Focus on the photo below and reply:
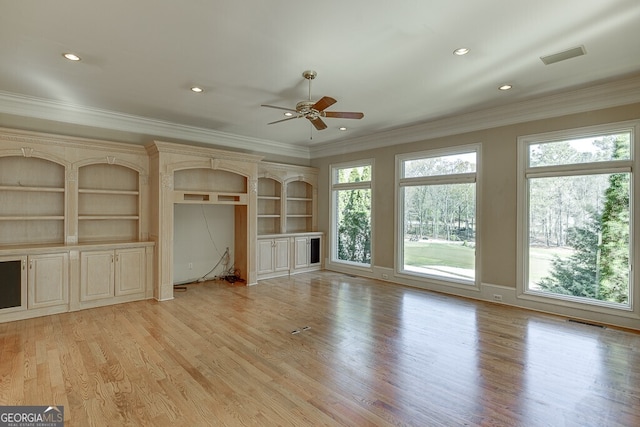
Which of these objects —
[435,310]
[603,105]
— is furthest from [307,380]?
[603,105]

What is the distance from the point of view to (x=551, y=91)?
13.8ft

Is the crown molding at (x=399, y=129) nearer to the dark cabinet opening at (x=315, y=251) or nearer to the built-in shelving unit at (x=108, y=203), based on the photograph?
the built-in shelving unit at (x=108, y=203)

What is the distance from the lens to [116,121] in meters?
5.19

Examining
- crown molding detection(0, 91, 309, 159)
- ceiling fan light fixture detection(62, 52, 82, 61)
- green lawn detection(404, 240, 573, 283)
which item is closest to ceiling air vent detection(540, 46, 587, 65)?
green lawn detection(404, 240, 573, 283)

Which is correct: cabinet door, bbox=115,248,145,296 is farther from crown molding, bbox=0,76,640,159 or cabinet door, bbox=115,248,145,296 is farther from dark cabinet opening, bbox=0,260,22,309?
crown molding, bbox=0,76,640,159

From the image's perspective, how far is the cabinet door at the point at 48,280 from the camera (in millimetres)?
4176

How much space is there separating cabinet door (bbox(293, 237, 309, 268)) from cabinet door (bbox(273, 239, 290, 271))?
0.81ft

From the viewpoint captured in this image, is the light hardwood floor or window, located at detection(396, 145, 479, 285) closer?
the light hardwood floor

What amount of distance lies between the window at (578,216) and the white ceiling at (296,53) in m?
0.87

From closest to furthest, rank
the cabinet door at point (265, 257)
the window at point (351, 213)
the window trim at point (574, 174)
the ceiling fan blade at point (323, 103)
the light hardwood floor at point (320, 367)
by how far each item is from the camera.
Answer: the light hardwood floor at point (320, 367), the ceiling fan blade at point (323, 103), the window trim at point (574, 174), the cabinet door at point (265, 257), the window at point (351, 213)
